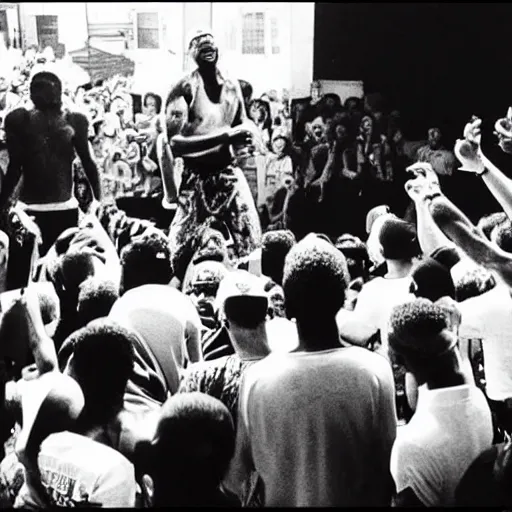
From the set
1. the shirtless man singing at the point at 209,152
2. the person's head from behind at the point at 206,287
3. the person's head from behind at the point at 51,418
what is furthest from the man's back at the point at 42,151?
the person's head from behind at the point at 51,418

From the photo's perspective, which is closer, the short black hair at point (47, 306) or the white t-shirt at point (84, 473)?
the white t-shirt at point (84, 473)

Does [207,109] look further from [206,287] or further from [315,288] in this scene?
[315,288]

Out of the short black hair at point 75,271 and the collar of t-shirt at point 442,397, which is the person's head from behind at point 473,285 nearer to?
the collar of t-shirt at point 442,397

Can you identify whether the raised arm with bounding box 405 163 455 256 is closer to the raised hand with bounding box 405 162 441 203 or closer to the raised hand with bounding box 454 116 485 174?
the raised hand with bounding box 405 162 441 203

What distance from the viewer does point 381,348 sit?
3.24 m

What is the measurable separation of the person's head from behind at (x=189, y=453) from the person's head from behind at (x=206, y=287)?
1738 millimetres

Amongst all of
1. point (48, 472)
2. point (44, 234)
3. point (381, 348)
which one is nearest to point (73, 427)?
point (48, 472)

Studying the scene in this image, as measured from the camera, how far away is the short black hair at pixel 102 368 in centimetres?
231

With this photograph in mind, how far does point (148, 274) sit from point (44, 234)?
2.75 metres

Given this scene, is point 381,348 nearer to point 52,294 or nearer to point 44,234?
point 52,294

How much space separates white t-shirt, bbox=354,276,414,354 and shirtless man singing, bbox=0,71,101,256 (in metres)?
2.87

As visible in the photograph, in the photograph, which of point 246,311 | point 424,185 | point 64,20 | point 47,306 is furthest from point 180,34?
point 246,311

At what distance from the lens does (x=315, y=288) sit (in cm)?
230

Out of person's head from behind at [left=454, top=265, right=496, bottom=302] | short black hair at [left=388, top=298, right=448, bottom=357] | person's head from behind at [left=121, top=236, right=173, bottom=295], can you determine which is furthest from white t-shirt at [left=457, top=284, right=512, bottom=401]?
person's head from behind at [left=121, top=236, right=173, bottom=295]
